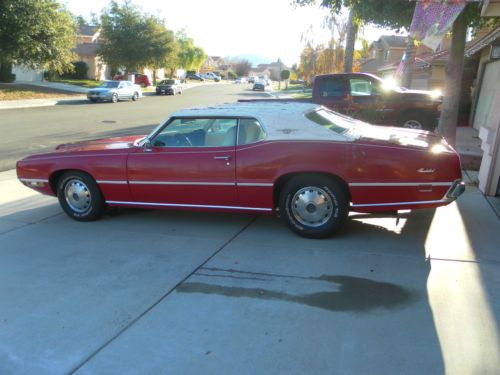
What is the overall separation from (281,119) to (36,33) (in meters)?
28.2

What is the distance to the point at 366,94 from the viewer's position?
36.3ft

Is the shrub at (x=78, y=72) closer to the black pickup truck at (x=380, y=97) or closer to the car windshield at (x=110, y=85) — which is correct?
the car windshield at (x=110, y=85)

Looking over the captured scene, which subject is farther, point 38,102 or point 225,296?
point 38,102

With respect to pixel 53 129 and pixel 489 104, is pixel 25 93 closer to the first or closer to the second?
pixel 53 129

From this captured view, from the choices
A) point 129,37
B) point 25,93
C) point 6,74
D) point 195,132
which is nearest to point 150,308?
point 195,132

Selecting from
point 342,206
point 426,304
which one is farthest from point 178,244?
point 426,304

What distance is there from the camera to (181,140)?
18.0 ft

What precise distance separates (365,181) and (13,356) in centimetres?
335

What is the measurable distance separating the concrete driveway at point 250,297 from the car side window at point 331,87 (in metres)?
5.88

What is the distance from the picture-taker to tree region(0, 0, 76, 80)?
90.0 feet

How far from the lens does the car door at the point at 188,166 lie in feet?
16.8

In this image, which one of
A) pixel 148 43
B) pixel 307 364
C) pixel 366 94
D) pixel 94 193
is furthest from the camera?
pixel 148 43

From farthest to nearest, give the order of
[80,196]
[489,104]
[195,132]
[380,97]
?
[489,104] → [380,97] → [80,196] → [195,132]

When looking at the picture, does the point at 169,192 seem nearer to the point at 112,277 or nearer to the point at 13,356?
the point at 112,277
